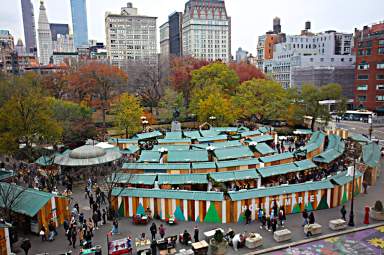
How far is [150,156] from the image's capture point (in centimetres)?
2917

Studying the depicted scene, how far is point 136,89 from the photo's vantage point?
70.6 m

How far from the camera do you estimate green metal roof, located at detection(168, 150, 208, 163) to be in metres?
28.4

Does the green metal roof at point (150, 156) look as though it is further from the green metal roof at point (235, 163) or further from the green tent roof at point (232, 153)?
the green metal roof at point (235, 163)

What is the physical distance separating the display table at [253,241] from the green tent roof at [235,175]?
691 cm

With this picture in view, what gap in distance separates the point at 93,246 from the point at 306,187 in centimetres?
1422

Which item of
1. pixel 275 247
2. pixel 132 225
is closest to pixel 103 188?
pixel 132 225

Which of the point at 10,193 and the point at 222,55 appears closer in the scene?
the point at 10,193

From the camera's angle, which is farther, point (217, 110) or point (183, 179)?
point (217, 110)

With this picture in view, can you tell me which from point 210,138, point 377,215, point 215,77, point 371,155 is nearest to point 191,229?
point 377,215

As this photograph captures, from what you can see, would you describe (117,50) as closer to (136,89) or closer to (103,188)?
(136,89)

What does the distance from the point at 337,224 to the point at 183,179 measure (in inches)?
430

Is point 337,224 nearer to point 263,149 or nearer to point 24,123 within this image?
point 263,149

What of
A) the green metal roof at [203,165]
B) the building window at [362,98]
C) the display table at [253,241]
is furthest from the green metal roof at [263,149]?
the building window at [362,98]

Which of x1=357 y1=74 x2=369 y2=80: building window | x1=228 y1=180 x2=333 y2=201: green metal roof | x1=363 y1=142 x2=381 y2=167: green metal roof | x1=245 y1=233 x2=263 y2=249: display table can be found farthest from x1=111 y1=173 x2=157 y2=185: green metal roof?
x1=357 y1=74 x2=369 y2=80: building window
